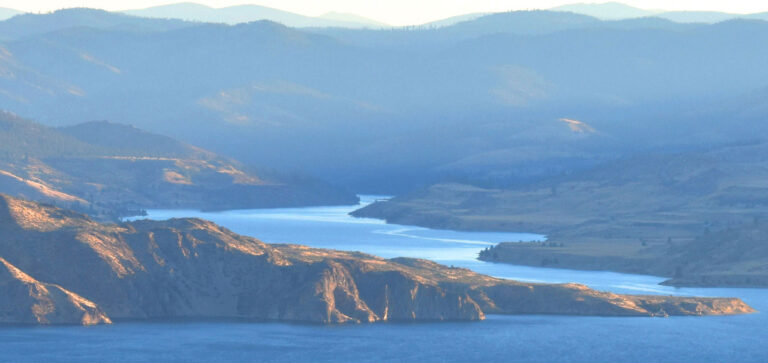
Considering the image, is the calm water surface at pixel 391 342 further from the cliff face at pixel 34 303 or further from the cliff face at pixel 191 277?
the cliff face at pixel 191 277

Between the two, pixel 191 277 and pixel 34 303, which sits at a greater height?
pixel 191 277

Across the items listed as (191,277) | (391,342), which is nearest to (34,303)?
(191,277)

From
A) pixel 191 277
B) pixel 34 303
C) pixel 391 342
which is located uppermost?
pixel 191 277

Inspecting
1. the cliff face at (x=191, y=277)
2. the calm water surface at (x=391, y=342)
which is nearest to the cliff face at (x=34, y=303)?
the cliff face at (x=191, y=277)

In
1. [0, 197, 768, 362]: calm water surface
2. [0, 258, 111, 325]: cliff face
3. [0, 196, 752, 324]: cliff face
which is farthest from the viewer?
[0, 196, 752, 324]: cliff face

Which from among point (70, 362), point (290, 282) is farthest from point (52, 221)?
point (70, 362)

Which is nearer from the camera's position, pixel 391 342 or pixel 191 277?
pixel 391 342

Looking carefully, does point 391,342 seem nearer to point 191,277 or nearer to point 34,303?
point 191,277

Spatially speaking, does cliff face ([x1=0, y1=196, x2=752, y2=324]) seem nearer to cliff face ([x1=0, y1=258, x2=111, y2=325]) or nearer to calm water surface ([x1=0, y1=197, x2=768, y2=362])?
cliff face ([x1=0, y1=258, x2=111, y2=325])

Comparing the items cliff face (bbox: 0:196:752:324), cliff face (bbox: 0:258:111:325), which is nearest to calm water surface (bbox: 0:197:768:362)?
cliff face (bbox: 0:258:111:325)
